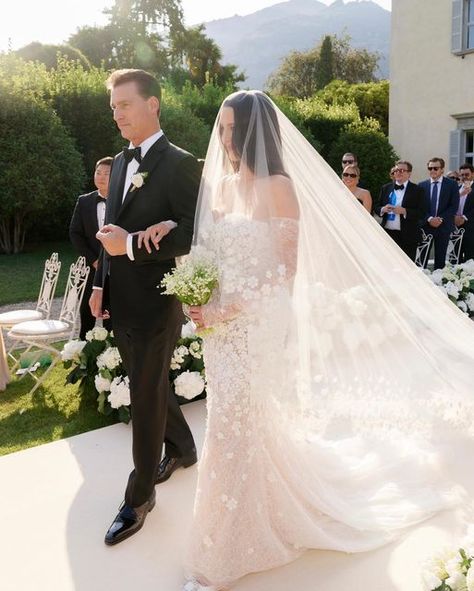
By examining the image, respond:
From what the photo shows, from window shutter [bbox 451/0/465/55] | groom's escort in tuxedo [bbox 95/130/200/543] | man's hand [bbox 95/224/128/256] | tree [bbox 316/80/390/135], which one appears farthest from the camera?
tree [bbox 316/80/390/135]

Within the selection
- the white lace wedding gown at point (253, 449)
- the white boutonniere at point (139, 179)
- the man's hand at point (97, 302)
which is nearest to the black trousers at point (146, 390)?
the man's hand at point (97, 302)

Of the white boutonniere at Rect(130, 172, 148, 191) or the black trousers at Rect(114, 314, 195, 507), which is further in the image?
the black trousers at Rect(114, 314, 195, 507)

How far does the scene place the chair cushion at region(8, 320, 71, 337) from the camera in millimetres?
5711

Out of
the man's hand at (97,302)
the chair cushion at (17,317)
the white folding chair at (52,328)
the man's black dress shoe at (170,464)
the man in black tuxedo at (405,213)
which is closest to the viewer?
the man's hand at (97,302)

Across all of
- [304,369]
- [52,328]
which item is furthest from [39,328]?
[304,369]

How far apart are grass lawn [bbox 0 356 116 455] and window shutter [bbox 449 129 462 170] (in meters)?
13.7

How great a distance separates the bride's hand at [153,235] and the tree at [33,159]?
38.7 ft

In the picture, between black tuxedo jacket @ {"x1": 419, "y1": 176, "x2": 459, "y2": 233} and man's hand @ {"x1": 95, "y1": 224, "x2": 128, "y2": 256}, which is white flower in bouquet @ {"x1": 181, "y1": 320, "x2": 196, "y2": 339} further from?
black tuxedo jacket @ {"x1": 419, "y1": 176, "x2": 459, "y2": 233}

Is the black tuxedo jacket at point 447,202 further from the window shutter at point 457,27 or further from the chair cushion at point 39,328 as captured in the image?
the window shutter at point 457,27

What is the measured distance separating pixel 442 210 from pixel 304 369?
26.7ft

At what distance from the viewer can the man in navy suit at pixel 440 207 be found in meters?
10.4

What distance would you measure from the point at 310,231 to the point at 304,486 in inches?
49.5

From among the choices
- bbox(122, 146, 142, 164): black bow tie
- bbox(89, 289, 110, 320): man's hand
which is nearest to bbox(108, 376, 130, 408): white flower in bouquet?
bbox(89, 289, 110, 320): man's hand

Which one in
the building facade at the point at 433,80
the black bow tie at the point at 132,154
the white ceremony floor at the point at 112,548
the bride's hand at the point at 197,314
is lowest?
the white ceremony floor at the point at 112,548
